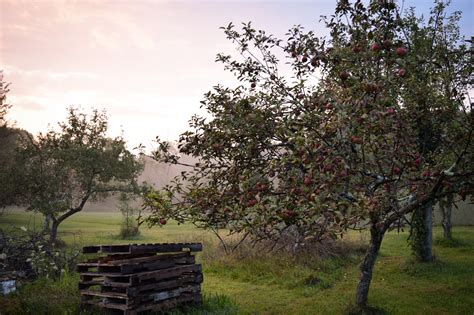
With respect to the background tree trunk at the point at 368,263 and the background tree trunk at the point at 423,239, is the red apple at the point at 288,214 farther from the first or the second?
the background tree trunk at the point at 423,239

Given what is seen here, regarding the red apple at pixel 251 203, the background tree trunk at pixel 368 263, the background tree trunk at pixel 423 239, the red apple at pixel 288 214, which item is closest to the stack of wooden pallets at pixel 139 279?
the red apple at pixel 251 203

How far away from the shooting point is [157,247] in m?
11.3

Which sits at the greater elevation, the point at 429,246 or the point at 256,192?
the point at 256,192

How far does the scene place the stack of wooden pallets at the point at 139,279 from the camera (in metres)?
10.3

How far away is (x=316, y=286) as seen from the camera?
15.7 meters

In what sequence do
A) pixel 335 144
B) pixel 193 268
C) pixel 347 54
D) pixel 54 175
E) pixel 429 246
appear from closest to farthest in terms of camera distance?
pixel 335 144, pixel 347 54, pixel 193 268, pixel 429 246, pixel 54 175

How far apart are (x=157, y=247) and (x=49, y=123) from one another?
18.5 m

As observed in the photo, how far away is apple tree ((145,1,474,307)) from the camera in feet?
24.0

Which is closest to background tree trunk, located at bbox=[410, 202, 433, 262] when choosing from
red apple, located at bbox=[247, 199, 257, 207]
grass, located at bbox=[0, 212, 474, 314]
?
grass, located at bbox=[0, 212, 474, 314]

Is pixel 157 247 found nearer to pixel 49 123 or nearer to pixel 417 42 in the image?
pixel 417 42

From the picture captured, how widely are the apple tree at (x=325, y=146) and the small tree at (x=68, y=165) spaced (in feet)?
53.6

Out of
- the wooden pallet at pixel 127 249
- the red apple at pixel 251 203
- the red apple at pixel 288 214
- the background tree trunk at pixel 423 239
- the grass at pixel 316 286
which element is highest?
the red apple at pixel 251 203

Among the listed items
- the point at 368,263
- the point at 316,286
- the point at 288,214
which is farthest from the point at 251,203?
the point at 316,286

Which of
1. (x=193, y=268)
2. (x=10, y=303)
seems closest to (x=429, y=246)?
(x=193, y=268)
